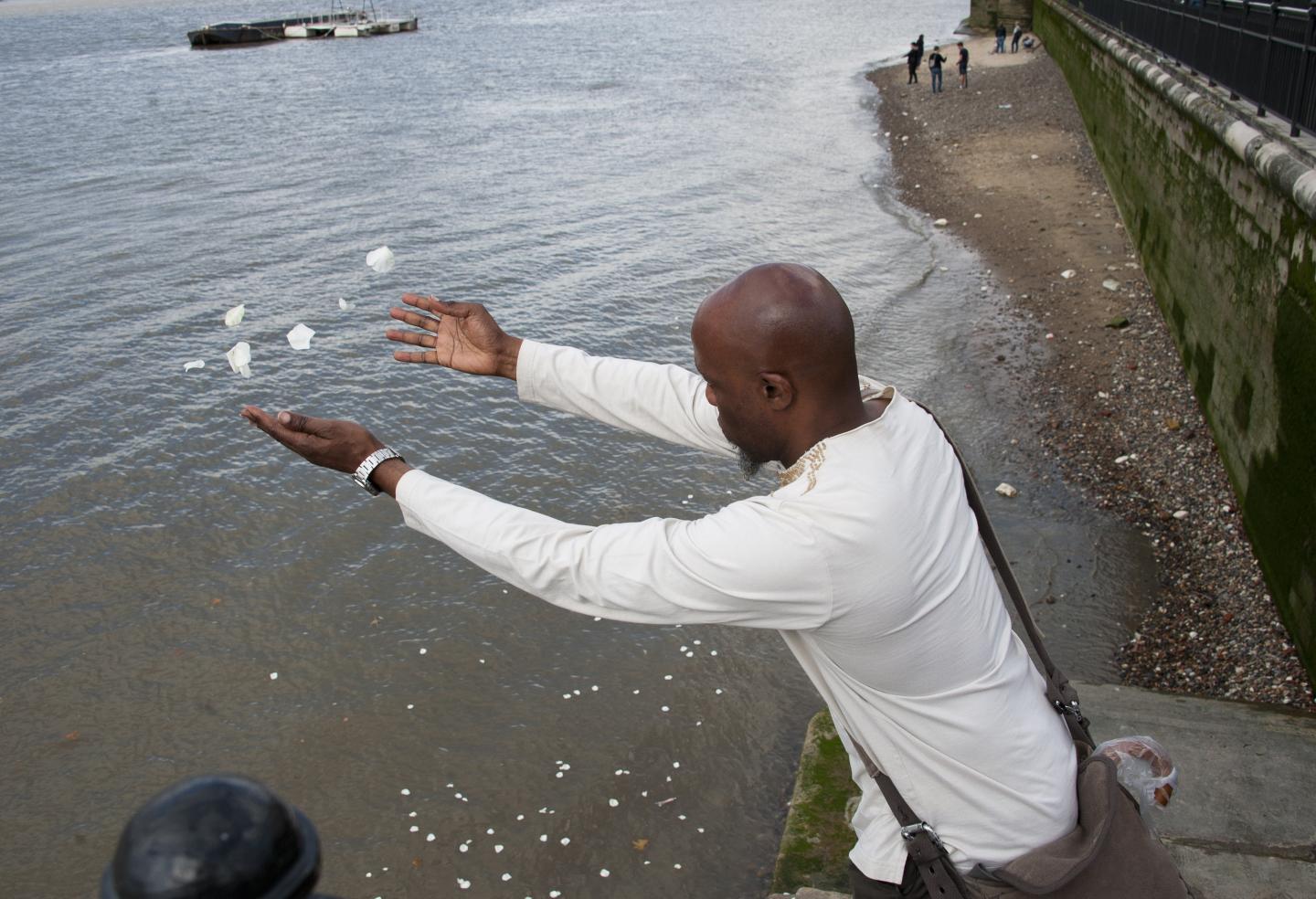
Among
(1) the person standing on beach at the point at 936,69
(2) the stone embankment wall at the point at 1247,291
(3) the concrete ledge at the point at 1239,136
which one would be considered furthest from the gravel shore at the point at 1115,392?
(1) the person standing on beach at the point at 936,69

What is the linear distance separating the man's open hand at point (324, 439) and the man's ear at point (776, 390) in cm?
96

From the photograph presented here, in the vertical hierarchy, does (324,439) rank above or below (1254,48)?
Answer: below

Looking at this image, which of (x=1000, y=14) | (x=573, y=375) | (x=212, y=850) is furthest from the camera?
(x=1000, y=14)

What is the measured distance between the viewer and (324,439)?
2662 millimetres

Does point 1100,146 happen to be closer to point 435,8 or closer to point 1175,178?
point 1175,178

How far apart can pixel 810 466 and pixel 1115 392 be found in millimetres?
9753

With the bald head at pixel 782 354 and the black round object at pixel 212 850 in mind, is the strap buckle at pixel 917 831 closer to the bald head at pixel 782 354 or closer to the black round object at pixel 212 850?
the bald head at pixel 782 354

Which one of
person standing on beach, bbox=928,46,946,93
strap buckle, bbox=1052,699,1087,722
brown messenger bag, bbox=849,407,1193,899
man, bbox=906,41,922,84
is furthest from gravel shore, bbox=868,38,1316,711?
man, bbox=906,41,922,84

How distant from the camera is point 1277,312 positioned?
7504 mm

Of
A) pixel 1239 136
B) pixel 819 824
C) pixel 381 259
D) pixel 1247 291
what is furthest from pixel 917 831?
pixel 1239 136

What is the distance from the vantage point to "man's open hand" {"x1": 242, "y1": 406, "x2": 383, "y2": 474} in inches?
104

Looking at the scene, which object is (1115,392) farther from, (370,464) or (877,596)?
(370,464)

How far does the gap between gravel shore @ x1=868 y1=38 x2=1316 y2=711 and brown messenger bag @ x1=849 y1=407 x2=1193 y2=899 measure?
427cm

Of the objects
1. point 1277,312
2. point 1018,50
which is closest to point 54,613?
point 1277,312
